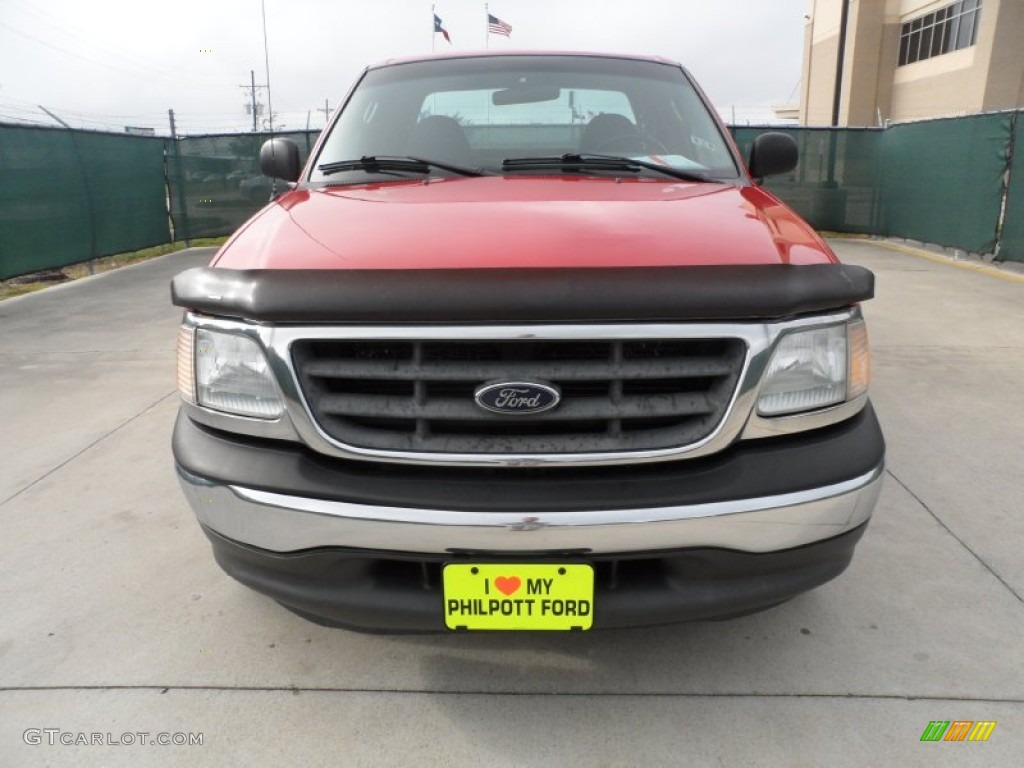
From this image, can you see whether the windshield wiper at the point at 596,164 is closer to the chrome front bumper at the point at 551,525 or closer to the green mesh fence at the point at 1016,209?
the chrome front bumper at the point at 551,525

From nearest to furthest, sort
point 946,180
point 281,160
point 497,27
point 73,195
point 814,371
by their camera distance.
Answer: point 814,371, point 281,160, point 73,195, point 946,180, point 497,27

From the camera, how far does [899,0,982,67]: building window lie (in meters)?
28.0

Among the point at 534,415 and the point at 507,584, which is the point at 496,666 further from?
the point at 534,415

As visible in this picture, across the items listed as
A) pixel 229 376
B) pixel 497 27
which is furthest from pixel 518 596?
pixel 497 27

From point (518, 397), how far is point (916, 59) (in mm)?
Answer: 37943

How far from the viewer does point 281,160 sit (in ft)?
11.4

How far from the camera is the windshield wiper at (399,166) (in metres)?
2.79

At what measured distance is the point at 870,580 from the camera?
2795 mm

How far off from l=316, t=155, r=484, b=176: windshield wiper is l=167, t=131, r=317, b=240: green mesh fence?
11.8 meters

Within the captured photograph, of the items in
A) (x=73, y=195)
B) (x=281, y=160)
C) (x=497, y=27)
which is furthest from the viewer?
(x=497, y=27)

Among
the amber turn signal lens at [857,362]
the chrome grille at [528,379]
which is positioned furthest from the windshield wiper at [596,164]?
the chrome grille at [528,379]

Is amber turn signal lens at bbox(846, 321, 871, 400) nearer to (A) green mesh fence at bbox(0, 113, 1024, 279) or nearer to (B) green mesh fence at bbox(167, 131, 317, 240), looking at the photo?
(A) green mesh fence at bbox(0, 113, 1024, 279)

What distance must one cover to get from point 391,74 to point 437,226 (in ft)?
5.79

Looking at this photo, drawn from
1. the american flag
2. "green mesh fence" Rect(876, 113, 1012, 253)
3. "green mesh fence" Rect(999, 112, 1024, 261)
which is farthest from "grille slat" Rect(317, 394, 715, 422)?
the american flag
